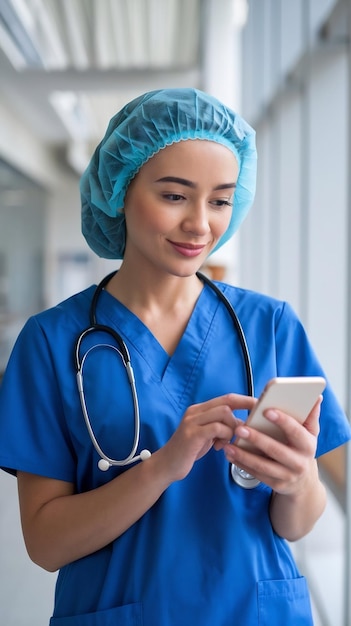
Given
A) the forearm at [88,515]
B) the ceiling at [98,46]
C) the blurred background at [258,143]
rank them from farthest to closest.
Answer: the ceiling at [98,46] < the blurred background at [258,143] < the forearm at [88,515]

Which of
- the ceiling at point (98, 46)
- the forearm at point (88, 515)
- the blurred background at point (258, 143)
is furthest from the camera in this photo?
the ceiling at point (98, 46)

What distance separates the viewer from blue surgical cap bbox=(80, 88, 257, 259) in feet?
2.79

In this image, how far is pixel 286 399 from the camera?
688mm

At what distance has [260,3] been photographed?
354 centimetres

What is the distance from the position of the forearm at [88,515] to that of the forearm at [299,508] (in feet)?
0.61

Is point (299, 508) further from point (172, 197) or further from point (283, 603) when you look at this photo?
point (172, 197)

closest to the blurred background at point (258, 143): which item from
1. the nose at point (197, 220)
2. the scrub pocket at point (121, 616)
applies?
the scrub pocket at point (121, 616)

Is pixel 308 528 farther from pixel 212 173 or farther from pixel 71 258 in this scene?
pixel 71 258

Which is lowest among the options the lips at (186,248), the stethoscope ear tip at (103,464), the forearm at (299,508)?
the forearm at (299,508)

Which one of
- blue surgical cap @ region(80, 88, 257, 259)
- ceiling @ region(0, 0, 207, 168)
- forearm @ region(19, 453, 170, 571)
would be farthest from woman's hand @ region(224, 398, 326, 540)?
ceiling @ region(0, 0, 207, 168)

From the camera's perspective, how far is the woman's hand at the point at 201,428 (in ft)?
2.41

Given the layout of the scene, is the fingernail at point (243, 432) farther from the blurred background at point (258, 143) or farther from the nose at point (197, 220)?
the blurred background at point (258, 143)

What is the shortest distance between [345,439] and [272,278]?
2601 mm

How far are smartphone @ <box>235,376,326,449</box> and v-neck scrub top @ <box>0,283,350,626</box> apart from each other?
0.17m
